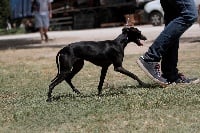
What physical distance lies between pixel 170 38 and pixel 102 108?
5.53 ft

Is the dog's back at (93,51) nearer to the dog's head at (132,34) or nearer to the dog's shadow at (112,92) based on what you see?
the dog's head at (132,34)

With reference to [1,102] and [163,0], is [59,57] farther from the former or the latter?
[163,0]

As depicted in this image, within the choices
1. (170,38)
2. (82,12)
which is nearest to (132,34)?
(170,38)

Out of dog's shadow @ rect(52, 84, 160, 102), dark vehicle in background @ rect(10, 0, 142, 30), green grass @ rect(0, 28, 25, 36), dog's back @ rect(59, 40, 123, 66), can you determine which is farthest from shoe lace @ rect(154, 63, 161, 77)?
green grass @ rect(0, 28, 25, 36)

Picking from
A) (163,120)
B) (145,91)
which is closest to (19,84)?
(145,91)

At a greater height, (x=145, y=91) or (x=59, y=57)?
(x=59, y=57)

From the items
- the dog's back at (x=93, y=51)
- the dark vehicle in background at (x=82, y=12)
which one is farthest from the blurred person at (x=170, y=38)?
the dark vehicle in background at (x=82, y=12)

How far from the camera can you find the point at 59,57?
23.4 feet

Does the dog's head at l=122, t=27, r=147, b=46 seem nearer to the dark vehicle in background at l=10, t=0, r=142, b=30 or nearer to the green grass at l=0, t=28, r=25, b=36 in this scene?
the dark vehicle in background at l=10, t=0, r=142, b=30

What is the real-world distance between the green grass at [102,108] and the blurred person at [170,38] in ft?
0.82

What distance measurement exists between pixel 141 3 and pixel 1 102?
73.3ft

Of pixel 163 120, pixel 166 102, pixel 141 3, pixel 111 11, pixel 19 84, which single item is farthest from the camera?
pixel 111 11

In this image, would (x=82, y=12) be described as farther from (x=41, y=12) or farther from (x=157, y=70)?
(x=157, y=70)

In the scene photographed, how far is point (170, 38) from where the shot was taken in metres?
7.56
